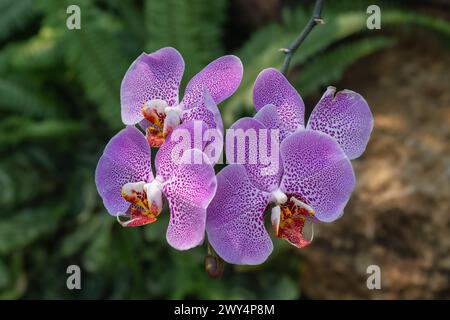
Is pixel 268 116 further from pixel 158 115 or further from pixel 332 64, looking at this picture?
pixel 332 64

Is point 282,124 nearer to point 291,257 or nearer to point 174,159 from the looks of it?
point 174,159

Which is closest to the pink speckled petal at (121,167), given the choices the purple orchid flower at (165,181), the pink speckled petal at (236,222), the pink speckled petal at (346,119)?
the purple orchid flower at (165,181)

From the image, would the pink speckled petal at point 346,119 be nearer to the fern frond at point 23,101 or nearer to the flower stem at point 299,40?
the flower stem at point 299,40

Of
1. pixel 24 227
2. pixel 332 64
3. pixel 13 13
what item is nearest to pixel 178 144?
pixel 332 64

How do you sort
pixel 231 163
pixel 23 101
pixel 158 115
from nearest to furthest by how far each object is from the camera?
pixel 231 163, pixel 158 115, pixel 23 101
